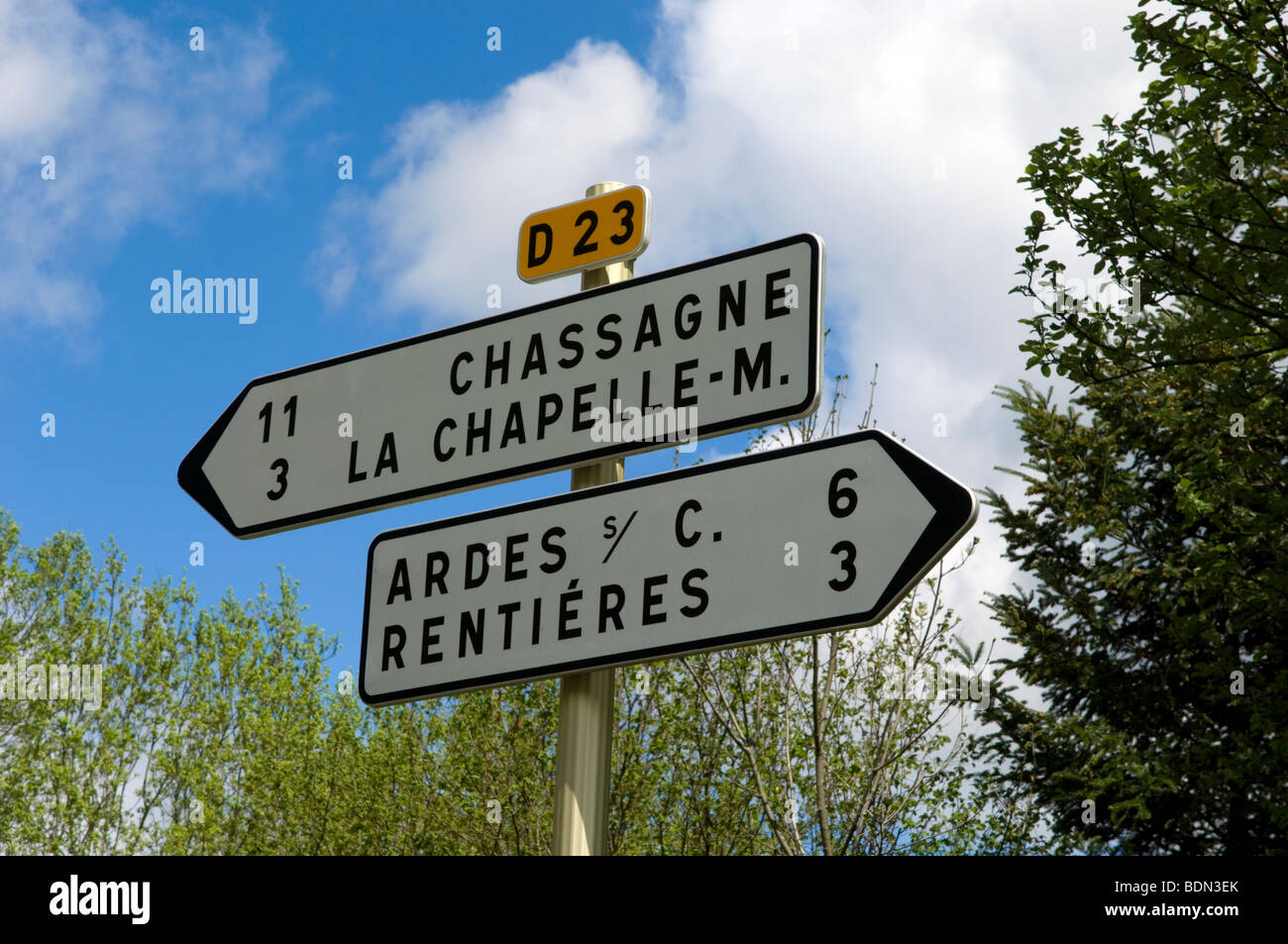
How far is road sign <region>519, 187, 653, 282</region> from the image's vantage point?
350cm

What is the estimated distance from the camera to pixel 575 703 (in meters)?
3.10

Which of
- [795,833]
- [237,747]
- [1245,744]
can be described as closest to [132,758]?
[237,747]

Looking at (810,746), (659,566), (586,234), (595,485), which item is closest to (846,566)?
(659,566)

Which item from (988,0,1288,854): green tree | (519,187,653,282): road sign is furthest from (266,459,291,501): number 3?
(988,0,1288,854): green tree

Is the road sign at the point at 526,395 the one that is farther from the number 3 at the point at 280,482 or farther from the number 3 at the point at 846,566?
the number 3 at the point at 846,566

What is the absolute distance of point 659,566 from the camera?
2.94 metres

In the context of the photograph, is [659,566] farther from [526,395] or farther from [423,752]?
[423,752]

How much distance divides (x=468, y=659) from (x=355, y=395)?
949 millimetres

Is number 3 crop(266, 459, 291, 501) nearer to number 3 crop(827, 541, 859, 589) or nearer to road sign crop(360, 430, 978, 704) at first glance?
road sign crop(360, 430, 978, 704)

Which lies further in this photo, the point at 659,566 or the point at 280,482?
the point at 280,482

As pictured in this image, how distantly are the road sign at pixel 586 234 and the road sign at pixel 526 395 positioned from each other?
20 centimetres

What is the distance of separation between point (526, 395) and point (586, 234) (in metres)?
0.56

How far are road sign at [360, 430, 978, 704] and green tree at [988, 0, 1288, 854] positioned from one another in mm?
6718
